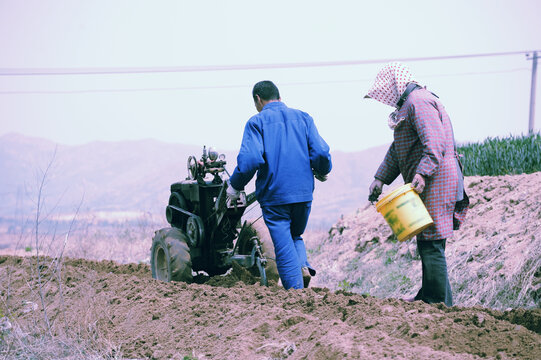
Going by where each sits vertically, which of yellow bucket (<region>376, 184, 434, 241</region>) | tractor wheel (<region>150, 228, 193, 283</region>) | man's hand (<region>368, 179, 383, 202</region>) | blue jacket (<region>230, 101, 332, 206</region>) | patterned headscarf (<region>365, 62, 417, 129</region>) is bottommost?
tractor wheel (<region>150, 228, 193, 283</region>)

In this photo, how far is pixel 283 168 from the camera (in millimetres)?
5672

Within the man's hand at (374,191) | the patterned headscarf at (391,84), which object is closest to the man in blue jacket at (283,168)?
the man's hand at (374,191)

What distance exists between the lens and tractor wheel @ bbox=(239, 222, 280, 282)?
6.69 m

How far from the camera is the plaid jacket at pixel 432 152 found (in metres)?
4.87

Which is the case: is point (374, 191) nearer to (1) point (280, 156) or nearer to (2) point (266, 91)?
(1) point (280, 156)

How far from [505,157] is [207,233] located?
9.05m

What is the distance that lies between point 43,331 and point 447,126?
3997 mm

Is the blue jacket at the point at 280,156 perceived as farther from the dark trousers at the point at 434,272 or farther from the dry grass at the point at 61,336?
the dry grass at the point at 61,336

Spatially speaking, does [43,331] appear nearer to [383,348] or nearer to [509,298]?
[383,348]

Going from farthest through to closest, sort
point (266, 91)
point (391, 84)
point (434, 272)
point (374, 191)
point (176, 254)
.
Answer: point (176, 254)
point (266, 91)
point (374, 191)
point (391, 84)
point (434, 272)

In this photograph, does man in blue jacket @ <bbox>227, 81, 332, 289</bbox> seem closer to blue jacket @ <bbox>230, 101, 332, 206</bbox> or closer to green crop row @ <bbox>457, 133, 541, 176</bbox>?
blue jacket @ <bbox>230, 101, 332, 206</bbox>

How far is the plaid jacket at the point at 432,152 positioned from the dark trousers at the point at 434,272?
10 centimetres

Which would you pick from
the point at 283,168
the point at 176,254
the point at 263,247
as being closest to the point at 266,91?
the point at 283,168

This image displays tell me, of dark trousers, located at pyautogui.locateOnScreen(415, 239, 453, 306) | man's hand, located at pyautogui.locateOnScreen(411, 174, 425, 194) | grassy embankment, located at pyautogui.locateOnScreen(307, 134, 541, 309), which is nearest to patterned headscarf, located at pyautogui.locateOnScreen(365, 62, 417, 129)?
man's hand, located at pyautogui.locateOnScreen(411, 174, 425, 194)
